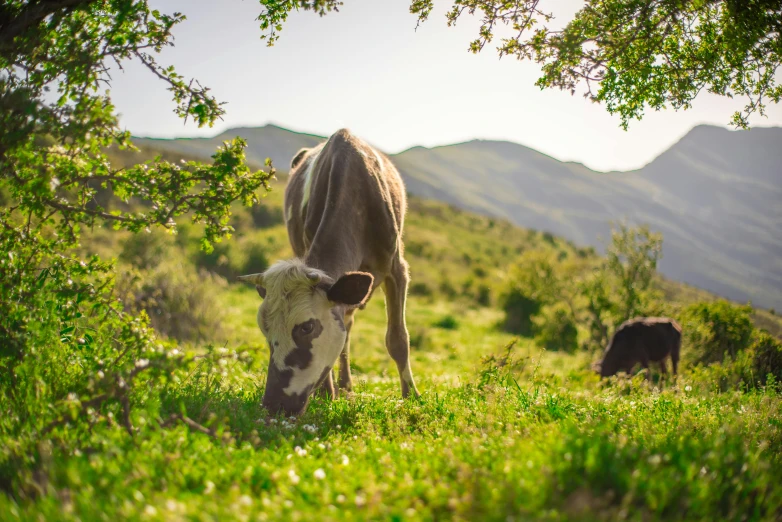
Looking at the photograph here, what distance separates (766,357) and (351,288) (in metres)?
7.51

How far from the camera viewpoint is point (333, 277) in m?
5.06

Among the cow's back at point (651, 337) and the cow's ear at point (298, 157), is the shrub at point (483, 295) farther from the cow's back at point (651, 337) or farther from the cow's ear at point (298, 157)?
the cow's ear at point (298, 157)

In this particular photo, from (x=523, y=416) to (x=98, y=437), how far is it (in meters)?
3.21

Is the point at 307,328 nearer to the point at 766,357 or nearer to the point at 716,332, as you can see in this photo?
the point at 766,357

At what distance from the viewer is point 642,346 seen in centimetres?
950

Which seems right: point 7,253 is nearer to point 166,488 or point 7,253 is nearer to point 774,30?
point 166,488

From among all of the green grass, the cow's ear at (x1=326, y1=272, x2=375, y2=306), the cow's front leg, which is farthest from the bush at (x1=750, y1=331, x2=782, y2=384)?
the cow's ear at (x1=326, y1=272, x2=375, y2=306)

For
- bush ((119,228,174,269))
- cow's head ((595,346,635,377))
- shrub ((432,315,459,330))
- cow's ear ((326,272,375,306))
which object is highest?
cow's ear ((326,272,375,306))

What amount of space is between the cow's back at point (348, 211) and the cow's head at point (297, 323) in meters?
0.49

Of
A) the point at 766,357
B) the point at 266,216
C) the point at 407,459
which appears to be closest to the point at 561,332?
the point at 766,357

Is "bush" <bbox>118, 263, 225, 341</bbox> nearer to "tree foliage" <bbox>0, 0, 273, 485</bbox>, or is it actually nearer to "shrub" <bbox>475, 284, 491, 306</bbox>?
"tree foliage" <bbox>0, 0, 273, 485</bbox>

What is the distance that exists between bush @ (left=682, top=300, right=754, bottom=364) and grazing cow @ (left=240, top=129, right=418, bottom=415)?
23.1ft

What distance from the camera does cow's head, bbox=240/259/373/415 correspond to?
4578 millimetres

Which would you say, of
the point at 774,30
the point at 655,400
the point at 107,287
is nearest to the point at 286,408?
the point at 107,287
